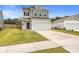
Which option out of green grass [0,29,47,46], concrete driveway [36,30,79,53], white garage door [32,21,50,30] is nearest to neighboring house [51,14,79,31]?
white garage door [32,21,50,30]

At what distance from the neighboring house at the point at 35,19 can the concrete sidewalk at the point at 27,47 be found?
600 mm

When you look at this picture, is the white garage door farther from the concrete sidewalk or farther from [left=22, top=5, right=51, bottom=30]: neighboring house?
the concrete sidewalk

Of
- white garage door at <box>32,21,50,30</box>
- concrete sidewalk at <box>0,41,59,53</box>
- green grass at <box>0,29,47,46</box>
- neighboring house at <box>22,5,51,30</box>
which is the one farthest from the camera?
white garage door at <box>32,21,50,30</box>

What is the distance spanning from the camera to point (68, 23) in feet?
17.2

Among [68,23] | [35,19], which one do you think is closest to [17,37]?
[35,19]

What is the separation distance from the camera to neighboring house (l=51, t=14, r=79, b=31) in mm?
5141

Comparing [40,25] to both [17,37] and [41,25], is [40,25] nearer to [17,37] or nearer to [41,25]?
[41,25]

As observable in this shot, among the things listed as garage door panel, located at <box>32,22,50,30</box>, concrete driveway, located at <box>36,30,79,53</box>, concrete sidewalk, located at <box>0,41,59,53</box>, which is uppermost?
garage door panel, located at <box>32,22,50,30</box>

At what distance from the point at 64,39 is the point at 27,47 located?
3.70 ft

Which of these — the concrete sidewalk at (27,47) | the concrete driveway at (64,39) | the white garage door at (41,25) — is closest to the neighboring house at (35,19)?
the white garage door at (41,25)

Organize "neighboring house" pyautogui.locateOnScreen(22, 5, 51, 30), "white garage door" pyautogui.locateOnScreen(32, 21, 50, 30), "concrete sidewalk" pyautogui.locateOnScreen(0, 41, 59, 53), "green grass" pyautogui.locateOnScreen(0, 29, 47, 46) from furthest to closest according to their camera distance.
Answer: "white garage door" pyautogui.locateOnScreen(32, 21, 50, 30) < "neighboring house" pyautogui.locateOnScreen(22, 5, 51, 30) < "green grass" pyautogui.locateOnScreen(0, 29, 47, 46) < "concrete sidewalk" pyautogui.locateOnScreen(0, 41, 59, 53)

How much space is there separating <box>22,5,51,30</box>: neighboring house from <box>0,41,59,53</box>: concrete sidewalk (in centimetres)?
60

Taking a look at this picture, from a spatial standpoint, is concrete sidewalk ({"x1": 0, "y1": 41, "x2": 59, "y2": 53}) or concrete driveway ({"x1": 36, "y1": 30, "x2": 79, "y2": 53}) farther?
concrete driveway ({"x1": 36, "y1": 30, "x2": 79, "y2": 53})

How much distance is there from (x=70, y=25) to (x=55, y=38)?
25.9 inches
